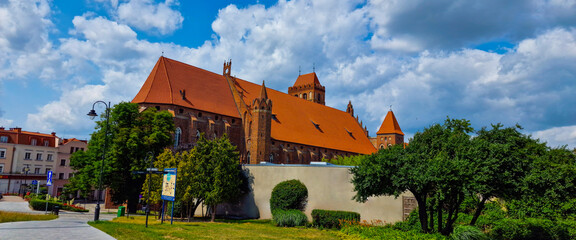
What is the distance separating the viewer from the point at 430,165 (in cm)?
1656

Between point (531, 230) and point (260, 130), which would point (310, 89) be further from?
point (531, 230)

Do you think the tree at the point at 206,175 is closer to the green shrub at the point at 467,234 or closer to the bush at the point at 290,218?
the bush at the point at 290,218

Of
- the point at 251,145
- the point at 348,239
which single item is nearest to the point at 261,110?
the point at 251,145

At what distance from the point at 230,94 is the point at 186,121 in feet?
34.3

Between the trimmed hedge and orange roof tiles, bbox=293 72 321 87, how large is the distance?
54.6m

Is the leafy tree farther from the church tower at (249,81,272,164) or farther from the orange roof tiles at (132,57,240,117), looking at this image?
the orange roof tiles at (132,57,240,117)

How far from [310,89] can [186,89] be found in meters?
36.9

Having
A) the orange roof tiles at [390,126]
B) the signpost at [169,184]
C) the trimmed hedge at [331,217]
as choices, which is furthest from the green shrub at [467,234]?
the orange roof tiles at [390,126]

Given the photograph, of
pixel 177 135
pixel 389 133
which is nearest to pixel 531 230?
pixel 177 135

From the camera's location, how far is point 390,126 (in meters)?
79.2

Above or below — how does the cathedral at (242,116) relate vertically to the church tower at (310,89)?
below

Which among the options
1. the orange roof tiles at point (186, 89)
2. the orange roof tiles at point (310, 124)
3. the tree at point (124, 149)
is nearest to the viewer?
the tree at point (124, 149)

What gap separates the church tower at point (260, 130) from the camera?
158 feet

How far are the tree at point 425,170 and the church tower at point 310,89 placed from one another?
5909 centimetres
